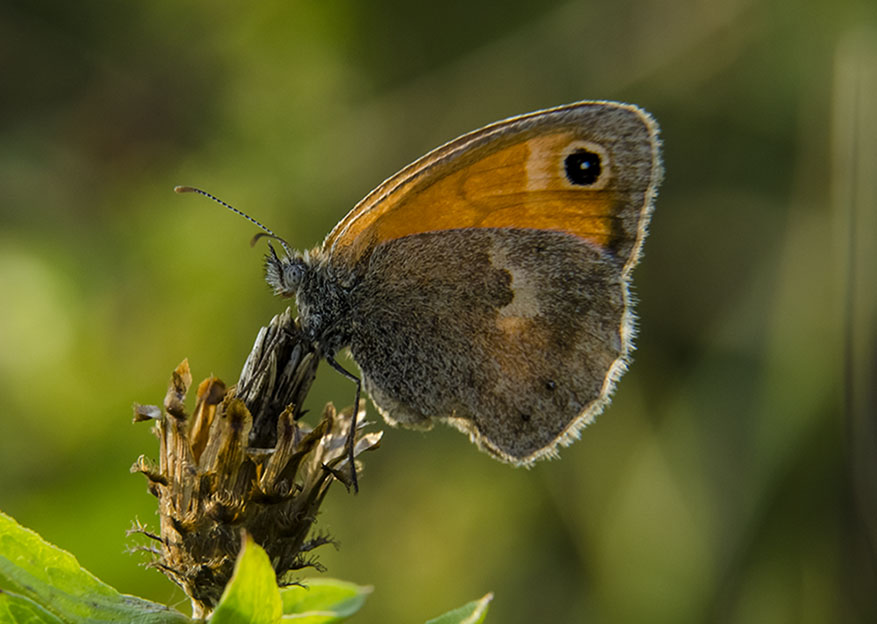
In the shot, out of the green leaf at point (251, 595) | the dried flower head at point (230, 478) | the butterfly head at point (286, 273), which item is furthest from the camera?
the butterfly head at point (286, 273)

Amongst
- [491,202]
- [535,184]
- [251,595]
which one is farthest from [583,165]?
[251,595]

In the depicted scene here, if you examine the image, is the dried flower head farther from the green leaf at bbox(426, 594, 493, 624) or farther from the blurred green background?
the blurred green background

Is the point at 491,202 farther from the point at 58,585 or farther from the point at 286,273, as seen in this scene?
the point at 58,585

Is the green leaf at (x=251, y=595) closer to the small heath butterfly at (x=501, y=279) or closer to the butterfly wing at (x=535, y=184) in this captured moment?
the small heath butterfly at (x=501, y=279)

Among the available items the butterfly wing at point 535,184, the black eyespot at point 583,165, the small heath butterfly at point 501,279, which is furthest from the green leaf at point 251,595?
the black eyespot at point 583,165

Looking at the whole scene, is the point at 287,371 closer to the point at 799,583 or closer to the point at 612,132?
the point at 612,132

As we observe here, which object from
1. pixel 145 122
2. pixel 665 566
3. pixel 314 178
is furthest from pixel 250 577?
pixel 145 122
